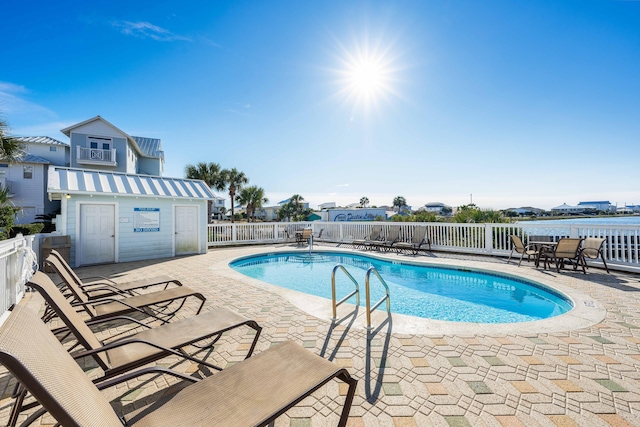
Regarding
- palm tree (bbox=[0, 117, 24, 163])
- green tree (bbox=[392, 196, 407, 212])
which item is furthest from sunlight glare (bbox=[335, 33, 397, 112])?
green tree (bbox=[392, 196, 407, 212])

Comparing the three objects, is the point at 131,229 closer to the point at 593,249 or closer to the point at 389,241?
the point at 389,241

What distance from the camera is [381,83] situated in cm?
929

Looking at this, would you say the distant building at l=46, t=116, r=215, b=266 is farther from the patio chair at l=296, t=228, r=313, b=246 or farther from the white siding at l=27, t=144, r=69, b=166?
the white siding at l=27, t=144, r=69, b=166

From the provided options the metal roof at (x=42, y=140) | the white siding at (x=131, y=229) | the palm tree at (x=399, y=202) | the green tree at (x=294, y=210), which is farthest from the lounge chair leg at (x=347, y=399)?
the palm tree at (x=399, y=202)

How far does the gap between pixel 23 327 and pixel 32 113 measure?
21.6 metres

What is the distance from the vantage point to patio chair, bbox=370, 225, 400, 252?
10.7m

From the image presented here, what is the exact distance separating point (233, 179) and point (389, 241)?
2085cm

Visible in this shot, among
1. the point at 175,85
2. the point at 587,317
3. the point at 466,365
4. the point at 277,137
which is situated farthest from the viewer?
the point at 277,137

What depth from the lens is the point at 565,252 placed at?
640 cm

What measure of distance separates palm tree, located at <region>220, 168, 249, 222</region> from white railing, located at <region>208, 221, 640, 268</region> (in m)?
14.0

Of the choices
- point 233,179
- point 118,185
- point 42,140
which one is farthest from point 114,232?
point 42,140

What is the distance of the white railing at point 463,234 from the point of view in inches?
253

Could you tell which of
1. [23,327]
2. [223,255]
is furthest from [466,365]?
[223,255]

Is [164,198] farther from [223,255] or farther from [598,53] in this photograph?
[598,53]
